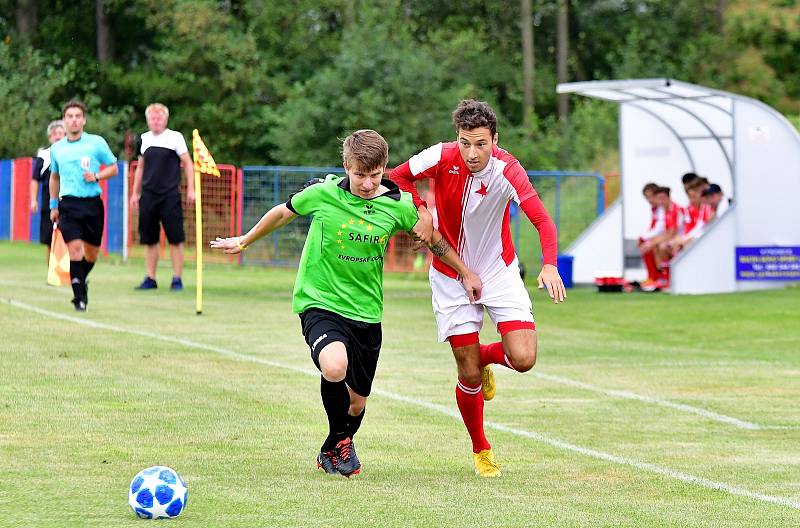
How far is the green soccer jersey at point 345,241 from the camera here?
8156mm

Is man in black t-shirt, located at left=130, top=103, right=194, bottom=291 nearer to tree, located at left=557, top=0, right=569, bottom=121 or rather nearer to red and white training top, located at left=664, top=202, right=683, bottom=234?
red and white training top, located at left=664, top=202, right=683, bottom=234

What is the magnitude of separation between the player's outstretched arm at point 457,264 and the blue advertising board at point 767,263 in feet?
49.4

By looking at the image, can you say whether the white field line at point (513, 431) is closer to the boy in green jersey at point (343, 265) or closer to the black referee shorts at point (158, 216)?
the boy in green jersey at point (343, 265)

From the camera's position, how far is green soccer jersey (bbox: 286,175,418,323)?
8.16 meters

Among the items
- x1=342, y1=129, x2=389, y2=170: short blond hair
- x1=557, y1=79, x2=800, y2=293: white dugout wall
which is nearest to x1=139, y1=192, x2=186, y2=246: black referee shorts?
x1=557, y1=79, x2=800, y2=293: white dugout wall

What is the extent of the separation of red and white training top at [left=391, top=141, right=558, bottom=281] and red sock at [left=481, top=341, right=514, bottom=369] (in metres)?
0.38

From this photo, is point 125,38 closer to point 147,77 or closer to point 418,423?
point 147,77

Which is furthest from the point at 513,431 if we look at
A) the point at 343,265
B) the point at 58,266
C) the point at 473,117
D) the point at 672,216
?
the point at 672,216

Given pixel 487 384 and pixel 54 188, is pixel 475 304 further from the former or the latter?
pixel 54 188

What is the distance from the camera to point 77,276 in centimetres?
1681

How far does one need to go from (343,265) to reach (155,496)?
1.85 metres

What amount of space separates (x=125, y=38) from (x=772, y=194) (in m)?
35.5

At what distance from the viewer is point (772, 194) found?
23.2 meters

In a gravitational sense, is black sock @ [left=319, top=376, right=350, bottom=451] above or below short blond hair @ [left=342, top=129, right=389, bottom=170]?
below
